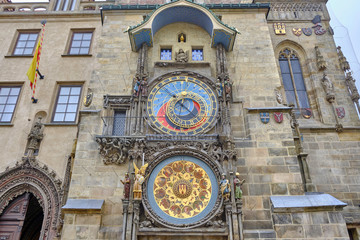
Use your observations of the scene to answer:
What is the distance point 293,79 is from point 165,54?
5.27 meters

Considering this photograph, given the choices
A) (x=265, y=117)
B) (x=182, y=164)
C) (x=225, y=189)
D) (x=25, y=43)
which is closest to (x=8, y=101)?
(x=25, y=43)

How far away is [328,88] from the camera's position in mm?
10844

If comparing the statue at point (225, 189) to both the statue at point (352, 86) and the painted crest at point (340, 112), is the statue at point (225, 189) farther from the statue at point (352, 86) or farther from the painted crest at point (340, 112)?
the statue at point (352, 86)

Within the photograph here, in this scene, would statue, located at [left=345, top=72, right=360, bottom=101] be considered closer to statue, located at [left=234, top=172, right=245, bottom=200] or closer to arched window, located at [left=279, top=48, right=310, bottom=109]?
arched window, located at [left=279, top=48, right=310, bottom=109]

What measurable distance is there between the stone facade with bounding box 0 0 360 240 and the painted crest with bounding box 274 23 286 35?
19 centimetres

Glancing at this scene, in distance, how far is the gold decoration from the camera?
24.5ft

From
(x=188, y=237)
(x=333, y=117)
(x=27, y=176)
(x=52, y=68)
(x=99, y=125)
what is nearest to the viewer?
(x=188, y=237)

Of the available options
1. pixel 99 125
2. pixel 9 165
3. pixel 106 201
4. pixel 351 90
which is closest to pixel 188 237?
pixel 106 201

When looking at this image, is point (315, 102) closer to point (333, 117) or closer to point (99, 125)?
point (333, 117)

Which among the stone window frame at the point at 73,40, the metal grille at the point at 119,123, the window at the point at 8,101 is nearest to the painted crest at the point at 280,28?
the metal grille at the point at 119,123

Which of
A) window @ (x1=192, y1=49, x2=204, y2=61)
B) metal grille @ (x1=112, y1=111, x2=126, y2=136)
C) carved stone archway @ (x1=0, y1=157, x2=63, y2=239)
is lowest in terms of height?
carved stone archway @ (x1=0, y1=157, x2=63, y2=239)

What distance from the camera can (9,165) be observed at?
990cm

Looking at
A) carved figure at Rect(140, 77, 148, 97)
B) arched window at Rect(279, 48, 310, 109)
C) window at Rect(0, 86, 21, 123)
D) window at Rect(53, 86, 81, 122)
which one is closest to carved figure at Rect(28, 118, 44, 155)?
window at Rect(53, 86, 81, 122)

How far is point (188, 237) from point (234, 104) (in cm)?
422
